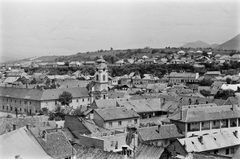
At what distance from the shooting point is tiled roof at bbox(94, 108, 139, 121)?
47944 millimetres

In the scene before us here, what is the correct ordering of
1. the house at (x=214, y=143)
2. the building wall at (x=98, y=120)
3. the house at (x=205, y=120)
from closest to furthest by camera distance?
the house at (x=214, y=143) < the house at (x=205, y=120) < the building wall at (x=98, y=120)

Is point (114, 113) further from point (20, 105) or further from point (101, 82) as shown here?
point (20, 105)

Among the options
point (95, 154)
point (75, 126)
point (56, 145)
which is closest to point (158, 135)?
point (75, 126)

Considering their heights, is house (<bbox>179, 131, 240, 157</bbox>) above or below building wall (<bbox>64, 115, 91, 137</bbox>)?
below

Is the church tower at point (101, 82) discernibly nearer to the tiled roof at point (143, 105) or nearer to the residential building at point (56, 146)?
the tiled roof at point (143, 105)

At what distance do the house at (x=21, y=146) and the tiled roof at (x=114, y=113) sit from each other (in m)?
22.8

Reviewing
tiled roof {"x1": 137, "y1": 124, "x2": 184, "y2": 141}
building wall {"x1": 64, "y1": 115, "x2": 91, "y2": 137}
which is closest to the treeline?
tiled roof {"x1": 137, "y1": 124, "x2": 184, "y2": 141}

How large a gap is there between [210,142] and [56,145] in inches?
682

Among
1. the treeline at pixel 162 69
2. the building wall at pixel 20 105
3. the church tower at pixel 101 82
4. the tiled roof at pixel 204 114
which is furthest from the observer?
the treeline at pixel 162 69

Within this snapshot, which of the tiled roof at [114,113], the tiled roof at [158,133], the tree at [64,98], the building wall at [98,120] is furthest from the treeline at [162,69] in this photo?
the tiled roof at [158,133]

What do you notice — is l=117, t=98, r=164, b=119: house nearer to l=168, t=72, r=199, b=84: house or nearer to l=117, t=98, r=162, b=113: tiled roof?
l=117, t=98, r=162, b=113: tiled roof

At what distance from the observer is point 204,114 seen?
4631 centimetres

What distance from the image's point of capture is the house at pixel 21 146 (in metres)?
21.6

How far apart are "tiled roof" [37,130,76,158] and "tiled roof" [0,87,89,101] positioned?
1923 inches
